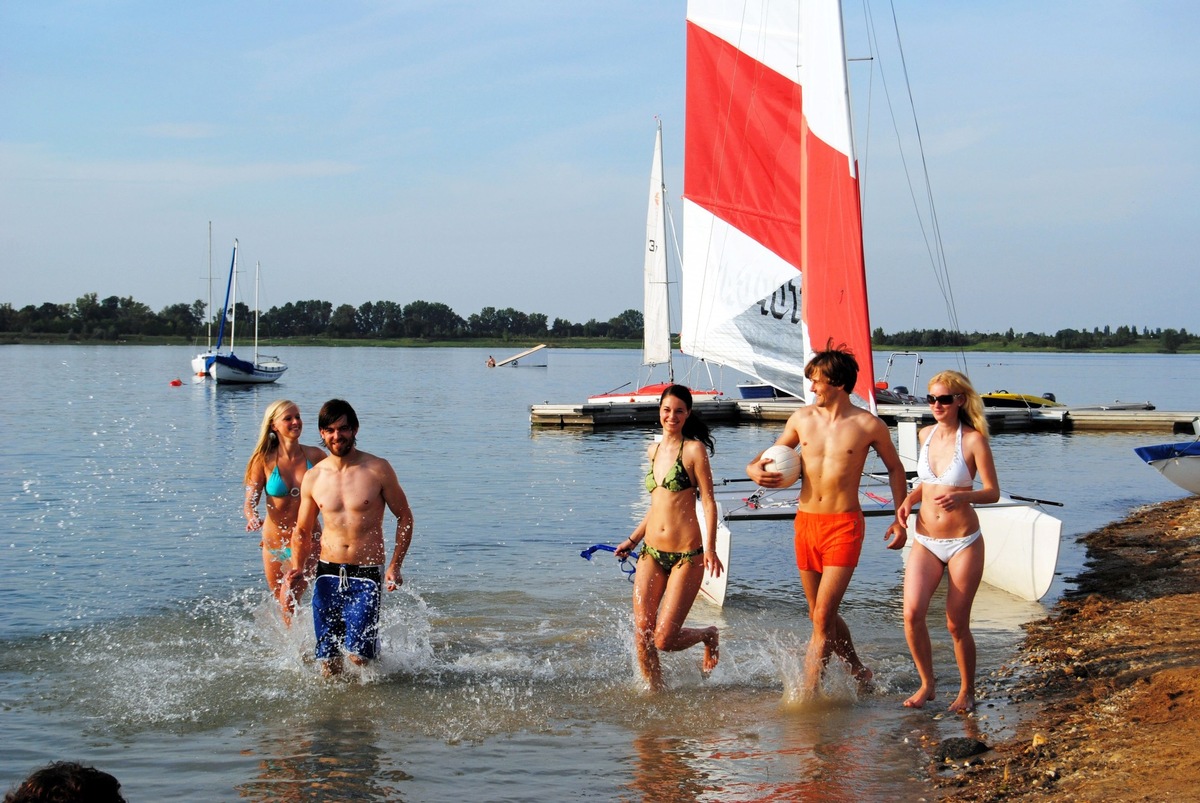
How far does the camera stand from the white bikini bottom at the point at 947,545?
19.9 ft

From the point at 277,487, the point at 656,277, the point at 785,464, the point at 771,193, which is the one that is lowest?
the point at 277,487

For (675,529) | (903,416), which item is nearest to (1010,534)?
(675,529)

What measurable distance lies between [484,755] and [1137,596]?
642 cm

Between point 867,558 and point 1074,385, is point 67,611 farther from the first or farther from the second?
point 1074,385

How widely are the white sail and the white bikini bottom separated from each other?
111 feet

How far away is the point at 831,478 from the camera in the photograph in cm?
630

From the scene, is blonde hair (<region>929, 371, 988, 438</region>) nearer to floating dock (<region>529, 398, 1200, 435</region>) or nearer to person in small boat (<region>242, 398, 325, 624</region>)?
person in small boat (<region>242, 398, 325, 624</region>)

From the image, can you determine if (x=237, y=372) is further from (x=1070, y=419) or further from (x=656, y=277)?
(x=1070, y=419)

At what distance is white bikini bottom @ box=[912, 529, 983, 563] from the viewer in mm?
6059

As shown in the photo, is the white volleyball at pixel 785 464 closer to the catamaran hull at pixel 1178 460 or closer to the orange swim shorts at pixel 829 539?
the orange swim shorts at pixel 829 539

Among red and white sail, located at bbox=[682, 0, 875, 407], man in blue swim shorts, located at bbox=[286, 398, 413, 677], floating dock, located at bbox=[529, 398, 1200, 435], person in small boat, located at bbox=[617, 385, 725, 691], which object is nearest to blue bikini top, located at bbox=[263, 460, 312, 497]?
man in blue swim shorts, located at bbox=[286, 398, 413, 677]

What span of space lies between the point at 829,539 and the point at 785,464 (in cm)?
49

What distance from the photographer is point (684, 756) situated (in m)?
6.09

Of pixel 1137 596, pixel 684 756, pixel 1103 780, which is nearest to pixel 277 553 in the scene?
pixel 684 756
